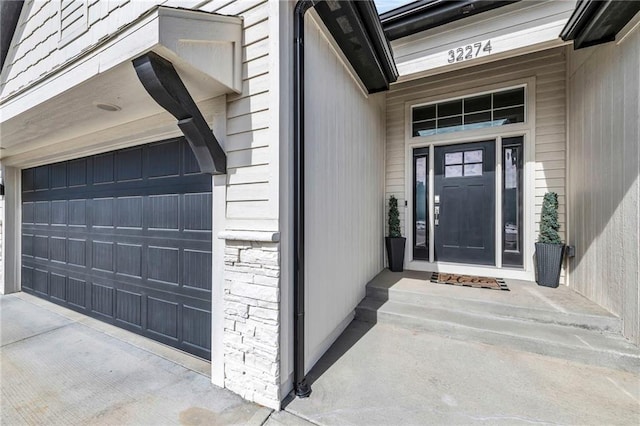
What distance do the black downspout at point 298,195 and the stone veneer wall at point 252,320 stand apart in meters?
0.16

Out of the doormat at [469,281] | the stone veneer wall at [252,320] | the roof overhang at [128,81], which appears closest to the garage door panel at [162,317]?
the stone veneer wall at [252,320]

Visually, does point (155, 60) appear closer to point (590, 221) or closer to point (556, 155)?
point (590, 221)

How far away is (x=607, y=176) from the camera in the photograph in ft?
8.38

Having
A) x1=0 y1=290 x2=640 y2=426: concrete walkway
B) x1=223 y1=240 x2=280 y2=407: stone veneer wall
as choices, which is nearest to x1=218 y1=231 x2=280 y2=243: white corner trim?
x1=223 y1=240 x2=280 y2=407: stone veneer wall

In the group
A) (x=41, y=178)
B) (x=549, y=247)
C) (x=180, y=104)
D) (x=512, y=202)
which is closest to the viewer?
(x=180, y=104)

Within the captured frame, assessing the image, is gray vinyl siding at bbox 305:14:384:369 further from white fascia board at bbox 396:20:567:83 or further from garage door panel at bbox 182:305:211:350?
garage door panel at bbox 182:305:211:350

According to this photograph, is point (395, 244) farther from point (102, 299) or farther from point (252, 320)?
point (102, 299)

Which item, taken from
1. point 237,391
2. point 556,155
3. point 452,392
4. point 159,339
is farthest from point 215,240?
point 556,155

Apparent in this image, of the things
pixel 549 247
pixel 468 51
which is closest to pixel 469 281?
pixel 549 247

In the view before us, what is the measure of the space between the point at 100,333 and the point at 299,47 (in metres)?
3.57

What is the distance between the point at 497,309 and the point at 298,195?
2.40 m

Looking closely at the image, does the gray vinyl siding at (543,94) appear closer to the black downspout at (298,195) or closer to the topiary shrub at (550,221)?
the topiary shrub at (550,221)

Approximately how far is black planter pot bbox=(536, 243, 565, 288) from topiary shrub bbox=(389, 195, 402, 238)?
173 cm

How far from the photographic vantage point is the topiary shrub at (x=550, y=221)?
10.7 feet
